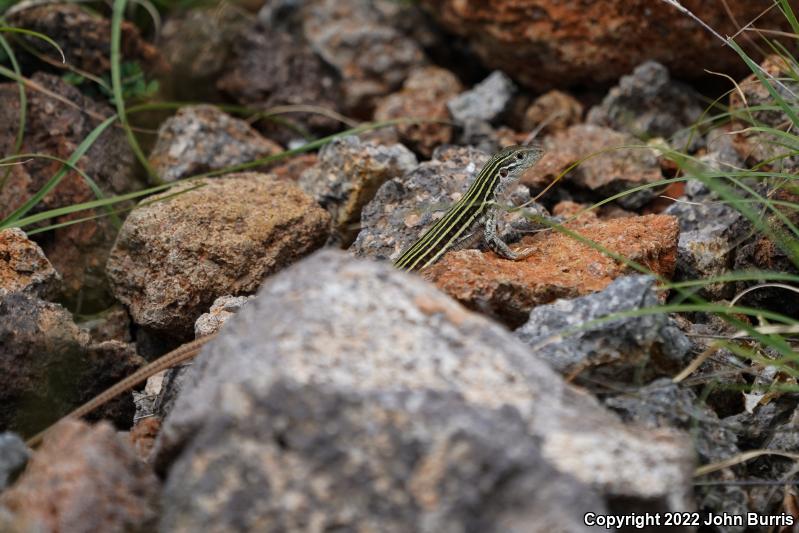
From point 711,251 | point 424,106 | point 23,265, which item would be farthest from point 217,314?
point 424,106

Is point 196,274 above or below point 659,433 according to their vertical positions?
below

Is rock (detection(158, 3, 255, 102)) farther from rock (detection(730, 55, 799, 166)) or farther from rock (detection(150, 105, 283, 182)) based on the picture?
rock (detection(730, 55, 799, 166))

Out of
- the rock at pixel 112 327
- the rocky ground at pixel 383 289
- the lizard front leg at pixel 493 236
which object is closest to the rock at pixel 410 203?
the rocky ground at pixel 383 289

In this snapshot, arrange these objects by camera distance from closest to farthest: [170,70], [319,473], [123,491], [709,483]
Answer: [319,473]
[123,491]
[709,483]
[170,70]

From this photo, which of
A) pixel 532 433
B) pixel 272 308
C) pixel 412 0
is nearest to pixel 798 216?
pixel 532 433

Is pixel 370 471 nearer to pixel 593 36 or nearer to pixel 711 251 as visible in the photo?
pixel 711 251

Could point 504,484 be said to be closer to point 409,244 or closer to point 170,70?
point 409,244
